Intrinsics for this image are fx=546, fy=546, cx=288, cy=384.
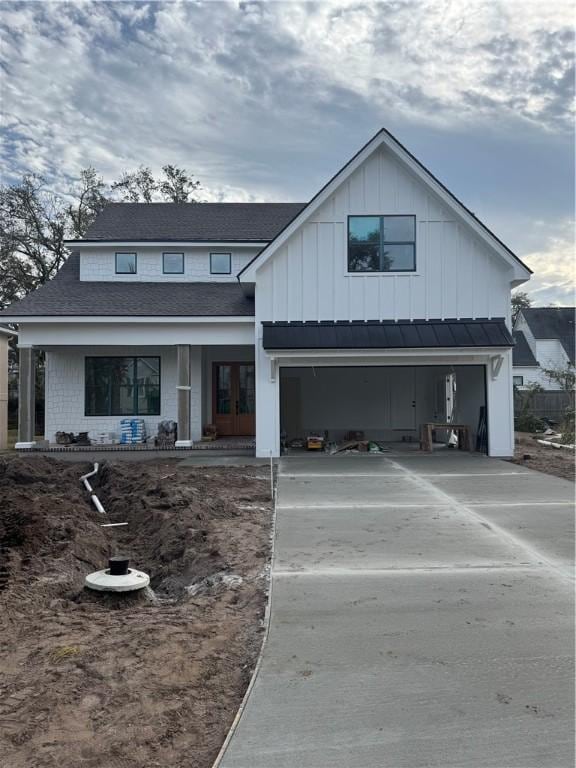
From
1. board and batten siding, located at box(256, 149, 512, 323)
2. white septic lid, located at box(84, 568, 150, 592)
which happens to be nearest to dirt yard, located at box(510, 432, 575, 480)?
board and batten siding, located at box(256, 149, 512, 323)

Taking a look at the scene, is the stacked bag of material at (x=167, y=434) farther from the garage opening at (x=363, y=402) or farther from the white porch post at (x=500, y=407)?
the white porch post at (x=500, y=407)

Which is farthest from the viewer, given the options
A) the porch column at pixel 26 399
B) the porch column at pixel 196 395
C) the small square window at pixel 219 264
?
the small square window at pixel 219 264

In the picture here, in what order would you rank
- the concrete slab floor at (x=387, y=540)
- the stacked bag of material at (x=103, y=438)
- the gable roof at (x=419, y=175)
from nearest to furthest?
1. the concrete slab floor at (x=387, y=540)
2. the gable roof at (x=419, y=175)
3. the stacked bag of material at (x=103, y=438)

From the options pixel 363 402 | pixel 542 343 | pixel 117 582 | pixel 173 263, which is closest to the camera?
pixel 117 582

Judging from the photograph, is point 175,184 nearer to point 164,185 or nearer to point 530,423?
point 164,185

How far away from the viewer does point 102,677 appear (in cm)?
313

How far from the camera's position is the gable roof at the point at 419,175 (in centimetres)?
1312

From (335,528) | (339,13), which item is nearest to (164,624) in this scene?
(335,528)

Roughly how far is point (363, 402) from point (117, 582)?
47.8 feet

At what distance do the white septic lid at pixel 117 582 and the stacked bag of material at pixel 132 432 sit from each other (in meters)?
11.0

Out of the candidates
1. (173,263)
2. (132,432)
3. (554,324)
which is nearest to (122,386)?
(132,432)

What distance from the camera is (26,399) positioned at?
14531 mm

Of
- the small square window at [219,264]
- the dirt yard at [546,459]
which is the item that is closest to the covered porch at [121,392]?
the small square window at [219,264]

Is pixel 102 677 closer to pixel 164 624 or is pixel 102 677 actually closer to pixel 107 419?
pixel 164 624
